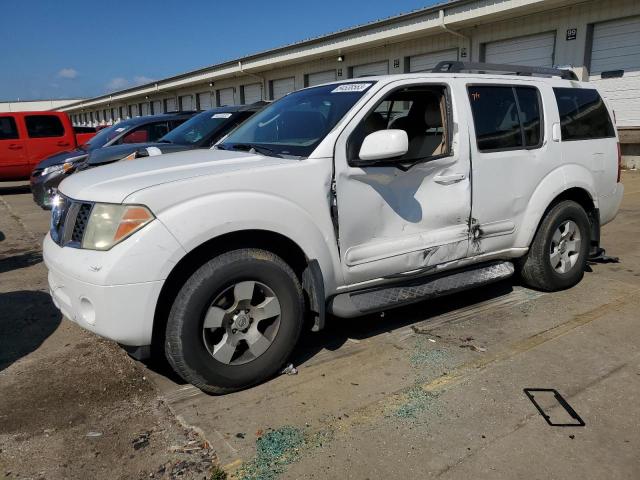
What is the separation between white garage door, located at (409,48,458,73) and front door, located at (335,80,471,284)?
1277cm

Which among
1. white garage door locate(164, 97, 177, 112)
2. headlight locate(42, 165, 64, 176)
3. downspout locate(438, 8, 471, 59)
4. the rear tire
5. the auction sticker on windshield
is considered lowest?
the rear tire

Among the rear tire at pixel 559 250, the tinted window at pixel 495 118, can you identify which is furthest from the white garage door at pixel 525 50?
the tinted window at pixel 495 118

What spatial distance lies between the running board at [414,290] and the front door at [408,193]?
11 cm

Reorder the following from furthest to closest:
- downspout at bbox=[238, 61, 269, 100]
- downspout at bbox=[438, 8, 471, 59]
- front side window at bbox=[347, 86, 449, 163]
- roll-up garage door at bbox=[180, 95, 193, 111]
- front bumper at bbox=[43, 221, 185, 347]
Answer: roll-up garage door at bbox=[180, 95, 193, 111]
downspout at bbox=[238, 61, 269, 100]
downspout at bbox=[438, 8, 471, 59]
front side window at bbox=[347, 86, 449, 163]
front bumper at bbox=[43, 221, 185, 347]

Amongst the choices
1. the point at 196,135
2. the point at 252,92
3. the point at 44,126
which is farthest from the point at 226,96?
the point at 196,135

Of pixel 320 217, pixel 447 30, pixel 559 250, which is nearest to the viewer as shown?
pixel 320 217

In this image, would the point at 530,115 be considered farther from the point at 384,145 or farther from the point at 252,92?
the point at 252,92

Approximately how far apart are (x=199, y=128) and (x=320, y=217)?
4.73 m

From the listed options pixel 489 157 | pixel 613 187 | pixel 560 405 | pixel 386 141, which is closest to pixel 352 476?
pixel 560 405

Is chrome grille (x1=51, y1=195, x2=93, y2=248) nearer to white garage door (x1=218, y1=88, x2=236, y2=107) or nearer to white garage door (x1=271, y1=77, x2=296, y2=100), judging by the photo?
white garage door (x1=271, y1=77, x2=296, y2=100)

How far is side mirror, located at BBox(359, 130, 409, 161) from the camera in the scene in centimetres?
333

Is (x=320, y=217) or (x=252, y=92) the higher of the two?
(x=252, y=92)

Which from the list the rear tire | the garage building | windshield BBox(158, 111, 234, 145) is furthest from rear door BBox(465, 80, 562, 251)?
the garage building

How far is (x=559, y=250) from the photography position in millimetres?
4883
